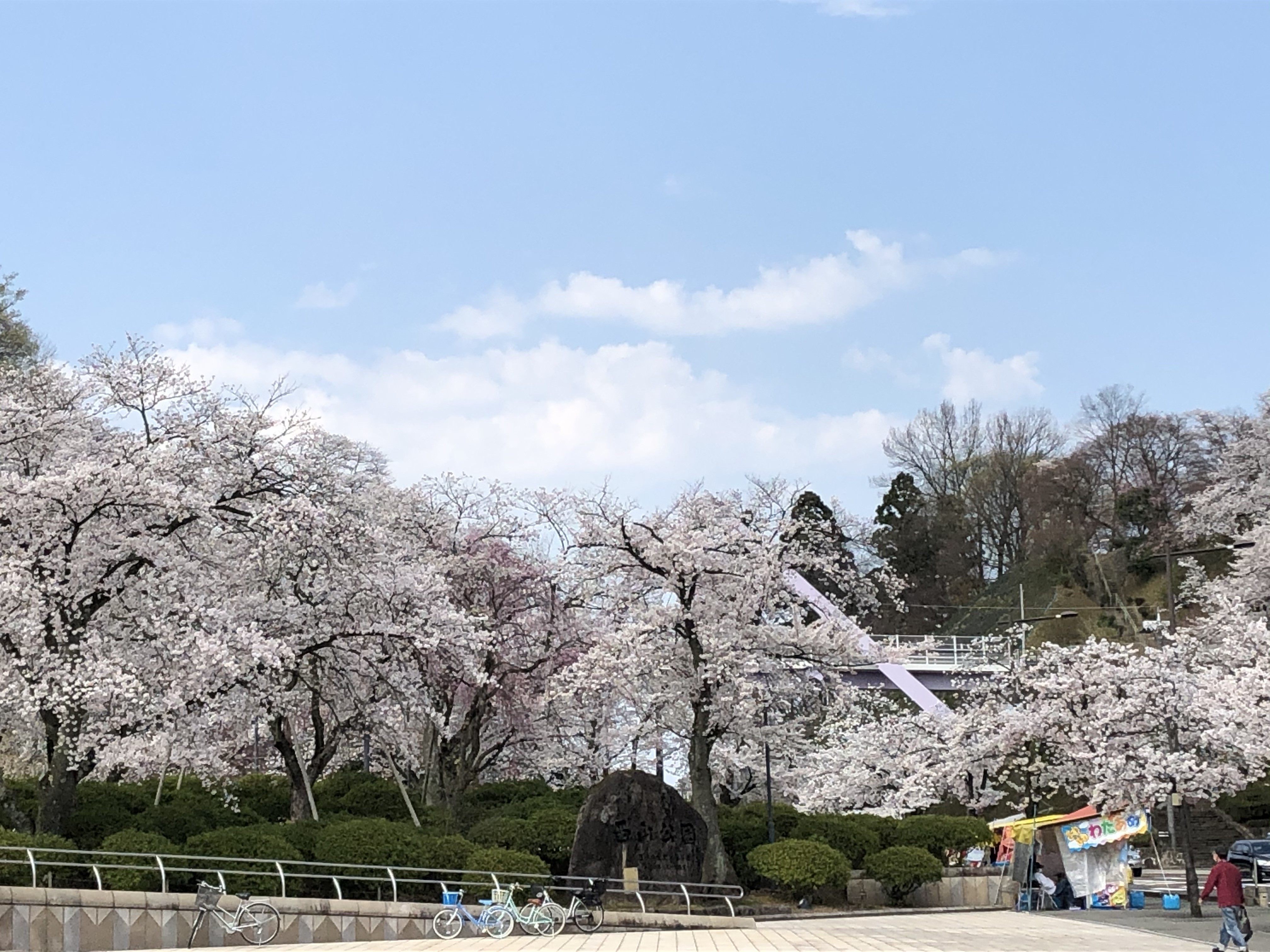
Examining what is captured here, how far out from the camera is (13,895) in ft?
54.9

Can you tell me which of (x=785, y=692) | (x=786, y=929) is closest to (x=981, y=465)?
(x=785, y=692)

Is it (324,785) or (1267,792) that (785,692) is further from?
(1267,792)

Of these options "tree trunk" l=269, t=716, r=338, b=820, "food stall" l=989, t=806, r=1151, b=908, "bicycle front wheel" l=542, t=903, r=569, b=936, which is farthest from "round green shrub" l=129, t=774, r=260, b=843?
"food stall" l=989, t=806, r=1151, b=908

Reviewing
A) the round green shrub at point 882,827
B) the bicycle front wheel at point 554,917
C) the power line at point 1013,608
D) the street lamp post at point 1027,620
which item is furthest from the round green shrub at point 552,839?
the power line at point 1013,608

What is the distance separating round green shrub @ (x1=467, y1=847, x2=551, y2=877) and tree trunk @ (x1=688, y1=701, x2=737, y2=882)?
203 inches

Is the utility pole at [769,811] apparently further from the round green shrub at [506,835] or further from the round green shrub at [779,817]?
the round green shrub at [506,835]

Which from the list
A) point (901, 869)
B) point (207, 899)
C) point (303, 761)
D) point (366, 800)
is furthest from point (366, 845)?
point (901, 869)

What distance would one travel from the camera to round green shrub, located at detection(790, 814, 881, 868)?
2994 cm

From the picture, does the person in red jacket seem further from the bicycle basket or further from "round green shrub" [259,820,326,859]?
"round green shrub" [259,820,326,859]

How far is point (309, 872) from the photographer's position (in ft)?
70.4

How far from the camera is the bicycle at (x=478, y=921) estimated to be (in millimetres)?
20141

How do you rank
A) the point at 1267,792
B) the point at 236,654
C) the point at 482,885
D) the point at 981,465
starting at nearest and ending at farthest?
the point at 236,654 → the point at 482,885 → the point at 1267,792 → the point at 981,465

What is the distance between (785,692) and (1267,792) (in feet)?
105

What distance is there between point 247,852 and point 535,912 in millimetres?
4810
